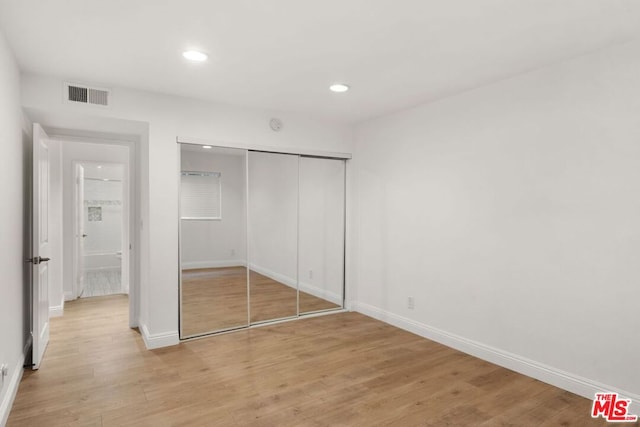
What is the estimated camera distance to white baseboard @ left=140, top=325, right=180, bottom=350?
146 inches

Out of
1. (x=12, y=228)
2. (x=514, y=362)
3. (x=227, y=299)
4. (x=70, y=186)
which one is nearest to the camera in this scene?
(x=12, y=228)

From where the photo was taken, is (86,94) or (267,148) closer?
(86,94)

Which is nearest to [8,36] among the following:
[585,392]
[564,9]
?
[564,9]

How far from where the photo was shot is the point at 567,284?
2.87 m

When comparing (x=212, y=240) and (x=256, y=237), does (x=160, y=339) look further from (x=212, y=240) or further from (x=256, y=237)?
(x=256, y=237)

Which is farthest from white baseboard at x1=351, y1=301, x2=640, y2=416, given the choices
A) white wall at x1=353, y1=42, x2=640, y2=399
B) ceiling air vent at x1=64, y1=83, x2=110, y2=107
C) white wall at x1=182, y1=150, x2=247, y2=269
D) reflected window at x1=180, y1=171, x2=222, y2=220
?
ceiling air vent at x1=64, y1=83, x2=110, y2=107

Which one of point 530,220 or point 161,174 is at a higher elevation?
point 161,174

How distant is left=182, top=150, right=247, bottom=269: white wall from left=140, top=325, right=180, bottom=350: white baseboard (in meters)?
0.69

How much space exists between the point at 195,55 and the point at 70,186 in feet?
12.9

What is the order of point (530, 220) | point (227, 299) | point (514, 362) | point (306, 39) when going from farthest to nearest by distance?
1. point (227, 299)
2. point (514, 362)
3. point (530, 220)
4. point (306, 39)

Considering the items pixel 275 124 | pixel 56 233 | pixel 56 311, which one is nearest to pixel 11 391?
pixel 56 311

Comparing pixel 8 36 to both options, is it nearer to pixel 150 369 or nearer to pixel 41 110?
pixel 41 110

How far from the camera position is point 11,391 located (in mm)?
2580

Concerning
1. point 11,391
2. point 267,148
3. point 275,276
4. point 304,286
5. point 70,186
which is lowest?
point 11,391
